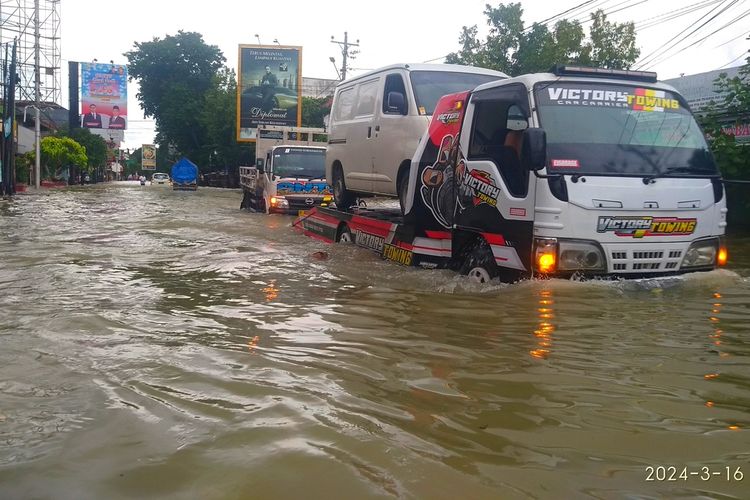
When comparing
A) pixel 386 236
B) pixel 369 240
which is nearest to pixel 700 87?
pixel 369 240

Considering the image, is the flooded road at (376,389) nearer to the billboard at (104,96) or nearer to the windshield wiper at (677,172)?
the windshield wiper at (677,172)

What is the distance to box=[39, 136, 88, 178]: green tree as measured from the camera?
132ft

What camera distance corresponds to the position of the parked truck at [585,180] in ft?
17.6

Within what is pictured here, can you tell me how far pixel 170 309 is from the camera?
5.82 m

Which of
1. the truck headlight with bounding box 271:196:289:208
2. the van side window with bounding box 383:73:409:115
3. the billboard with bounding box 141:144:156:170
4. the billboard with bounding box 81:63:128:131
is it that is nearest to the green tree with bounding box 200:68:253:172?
the billboard with bounding box 81:63:128:131

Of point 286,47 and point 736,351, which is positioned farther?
point 286,47

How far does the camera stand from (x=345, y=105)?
9445mm

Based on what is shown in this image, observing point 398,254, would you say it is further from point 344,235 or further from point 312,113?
point 312,113

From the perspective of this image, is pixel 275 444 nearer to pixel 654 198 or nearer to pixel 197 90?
pixel 654 198

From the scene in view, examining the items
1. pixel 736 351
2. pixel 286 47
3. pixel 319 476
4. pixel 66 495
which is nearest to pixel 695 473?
pixel 319 476

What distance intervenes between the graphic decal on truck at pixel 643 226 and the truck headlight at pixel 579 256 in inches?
6.4

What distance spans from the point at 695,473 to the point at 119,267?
7330 mm

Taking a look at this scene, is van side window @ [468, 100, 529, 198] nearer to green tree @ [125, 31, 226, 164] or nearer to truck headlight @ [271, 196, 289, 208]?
truck headlight @ [271, 196, 289, 208]
